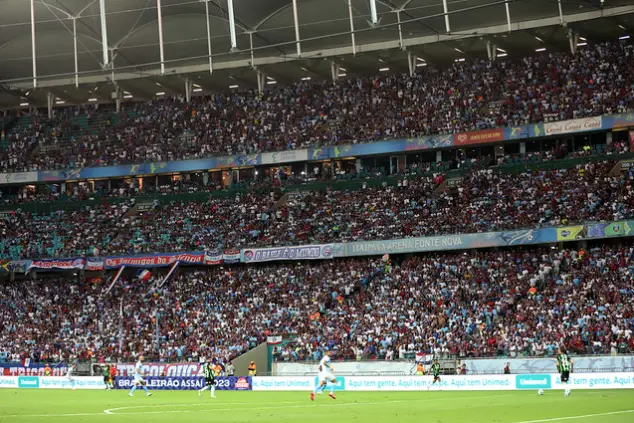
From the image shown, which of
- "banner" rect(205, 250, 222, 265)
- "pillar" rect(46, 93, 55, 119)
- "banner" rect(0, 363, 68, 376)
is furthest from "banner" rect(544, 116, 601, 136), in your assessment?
"pillar" rect(46, 93, 55, 119)

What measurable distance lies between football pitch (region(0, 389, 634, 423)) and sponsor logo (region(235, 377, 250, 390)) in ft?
16.8

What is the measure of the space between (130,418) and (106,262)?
124ft

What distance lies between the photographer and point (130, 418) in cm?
2536

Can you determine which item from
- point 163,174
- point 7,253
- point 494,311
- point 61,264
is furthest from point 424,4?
point 7,253

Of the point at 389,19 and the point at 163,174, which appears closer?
the point at 389,19

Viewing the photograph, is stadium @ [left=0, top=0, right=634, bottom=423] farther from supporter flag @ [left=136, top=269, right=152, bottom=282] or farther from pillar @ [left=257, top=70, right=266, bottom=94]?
pillar @ [left=257, top=70, right=266, bottom=94]

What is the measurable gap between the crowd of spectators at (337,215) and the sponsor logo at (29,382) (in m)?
14.1

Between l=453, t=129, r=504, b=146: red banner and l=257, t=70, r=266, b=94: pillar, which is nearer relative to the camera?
l=453, t=129, r=504, b=146: red banner

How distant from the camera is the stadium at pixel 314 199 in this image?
4494 centimetres

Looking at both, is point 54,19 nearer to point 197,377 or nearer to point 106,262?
point 106,262

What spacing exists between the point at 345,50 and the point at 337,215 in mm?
12021

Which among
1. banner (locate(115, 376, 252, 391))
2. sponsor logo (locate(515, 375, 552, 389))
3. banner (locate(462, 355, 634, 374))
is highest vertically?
banner (locate(115, 376, 252, 391))

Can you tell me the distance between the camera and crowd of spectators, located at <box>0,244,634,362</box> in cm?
4388

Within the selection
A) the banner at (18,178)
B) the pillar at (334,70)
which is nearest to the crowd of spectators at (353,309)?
the banner at (18,178)
